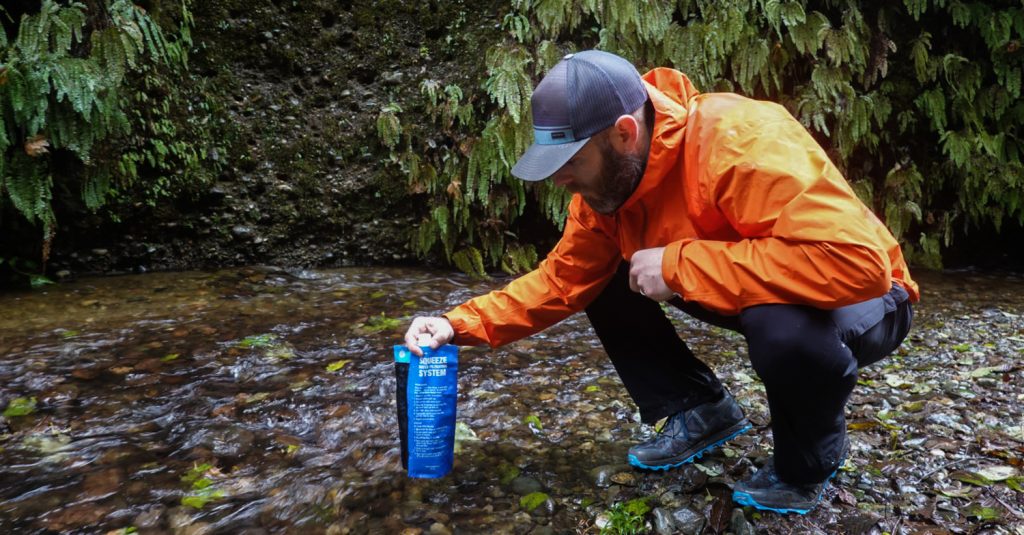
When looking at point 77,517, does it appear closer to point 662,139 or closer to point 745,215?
point 662,139

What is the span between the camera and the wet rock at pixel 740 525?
2510 millimetres

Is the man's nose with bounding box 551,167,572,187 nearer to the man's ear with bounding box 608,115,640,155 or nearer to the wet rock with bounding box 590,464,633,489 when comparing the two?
the man's ear with bounding box 608,115,640,155

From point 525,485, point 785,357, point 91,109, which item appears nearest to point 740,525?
point 785,357

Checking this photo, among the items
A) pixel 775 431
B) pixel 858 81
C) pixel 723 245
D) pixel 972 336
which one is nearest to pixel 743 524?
pixel 775 431

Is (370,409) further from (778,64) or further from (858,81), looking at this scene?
(858,81)

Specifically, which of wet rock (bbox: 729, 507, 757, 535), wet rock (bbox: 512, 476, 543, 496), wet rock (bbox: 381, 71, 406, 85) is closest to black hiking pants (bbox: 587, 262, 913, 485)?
wet rock (bbox: 729, 507, 757, 535)

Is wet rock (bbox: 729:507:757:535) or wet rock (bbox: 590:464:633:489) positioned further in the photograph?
wet rock (bbox: 590:464:633:489)

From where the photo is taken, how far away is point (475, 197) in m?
6.93

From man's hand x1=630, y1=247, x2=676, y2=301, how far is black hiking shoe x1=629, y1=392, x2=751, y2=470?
85cm

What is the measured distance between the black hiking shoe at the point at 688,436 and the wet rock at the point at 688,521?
1.02 feet

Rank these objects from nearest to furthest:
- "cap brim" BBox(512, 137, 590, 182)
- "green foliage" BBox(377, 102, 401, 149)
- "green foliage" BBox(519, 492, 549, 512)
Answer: "cap brim" BBox(512, 137, 590, 182) → "green foliage" BBox(519, 492, 549, 512) → "green foliage" BBox(377, 102, 401, 149)

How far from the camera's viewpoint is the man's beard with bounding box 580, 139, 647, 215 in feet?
7.74

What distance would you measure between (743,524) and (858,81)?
7.02 m

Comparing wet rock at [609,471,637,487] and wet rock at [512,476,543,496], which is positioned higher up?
wet rock at [609,471,637,487]
